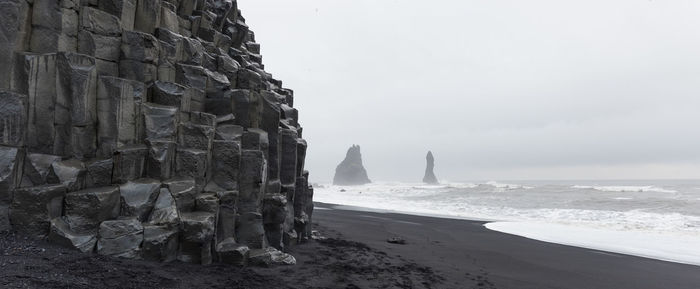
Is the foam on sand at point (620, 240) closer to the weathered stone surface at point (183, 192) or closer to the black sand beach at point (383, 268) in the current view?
the black sand beach at point (383, 268)

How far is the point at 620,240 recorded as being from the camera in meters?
18.5

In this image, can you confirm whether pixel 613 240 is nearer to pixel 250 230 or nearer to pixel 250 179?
pixel 250 230

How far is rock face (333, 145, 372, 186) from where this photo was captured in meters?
124

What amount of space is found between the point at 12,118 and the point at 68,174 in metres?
1.43

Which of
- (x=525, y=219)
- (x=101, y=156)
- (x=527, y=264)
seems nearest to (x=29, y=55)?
(x=101, y=156)

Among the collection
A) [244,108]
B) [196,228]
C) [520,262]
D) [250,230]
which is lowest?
[520,262]

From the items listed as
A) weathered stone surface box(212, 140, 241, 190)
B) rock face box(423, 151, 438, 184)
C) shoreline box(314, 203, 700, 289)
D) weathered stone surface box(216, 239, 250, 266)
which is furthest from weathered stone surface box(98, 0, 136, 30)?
rock face box(423, 151, 438, 184)

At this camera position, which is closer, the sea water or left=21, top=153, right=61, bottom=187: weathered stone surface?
left=21, top=153, right=61, bottom=187: weathered stone surface

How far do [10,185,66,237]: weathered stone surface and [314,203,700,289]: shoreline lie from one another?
28.9ft

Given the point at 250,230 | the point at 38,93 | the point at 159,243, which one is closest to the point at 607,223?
the point at 250,230

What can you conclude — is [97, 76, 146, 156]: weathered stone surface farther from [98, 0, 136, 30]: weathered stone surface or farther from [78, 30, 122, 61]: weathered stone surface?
[98, 0, 136, 30]: weathered stone surface

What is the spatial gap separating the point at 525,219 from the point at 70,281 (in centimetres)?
2792

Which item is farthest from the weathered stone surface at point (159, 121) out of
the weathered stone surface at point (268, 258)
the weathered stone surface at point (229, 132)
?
the weathered stone surface at point (268, 258)

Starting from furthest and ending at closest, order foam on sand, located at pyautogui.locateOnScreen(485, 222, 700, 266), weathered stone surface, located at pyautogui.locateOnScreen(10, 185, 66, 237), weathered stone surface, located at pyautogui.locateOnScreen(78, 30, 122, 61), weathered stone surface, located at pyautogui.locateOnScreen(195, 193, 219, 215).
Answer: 1. foam on sand, located at pyautogui.locateOnScreen(485, 222, 700, 266)
2. weathered stone surface, located at pyautogui.locateOnScreen(195, 193, 219, 215)
3. weathered stone surface, located at pyautogui.locateOnScreen(78, 30, 122, 61)
4. weathered stone surface, located at pyautogui.locateOnScreen(10, 185, 66, 237)
